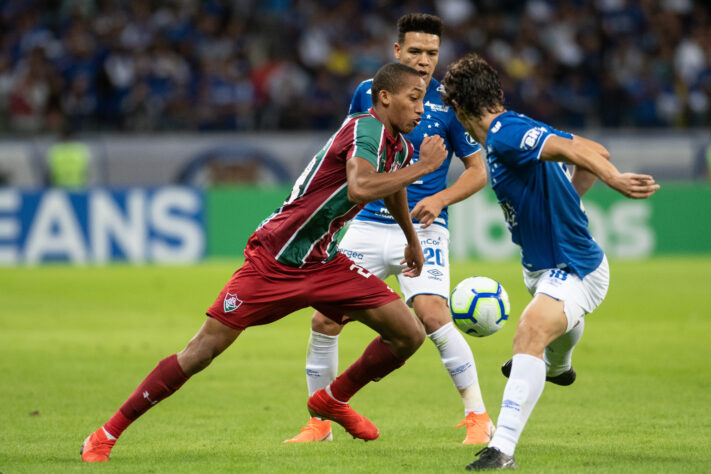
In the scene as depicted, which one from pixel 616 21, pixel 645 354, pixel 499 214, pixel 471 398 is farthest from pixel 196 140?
pixel 471 398

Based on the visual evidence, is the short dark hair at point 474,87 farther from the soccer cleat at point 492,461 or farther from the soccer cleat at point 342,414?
the soccer cleat at point 342,414

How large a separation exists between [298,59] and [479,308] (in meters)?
18.3

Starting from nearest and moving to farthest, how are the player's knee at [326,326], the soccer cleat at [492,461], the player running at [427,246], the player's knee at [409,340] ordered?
the soccer cleat at [492,461]
the player's knee at [409,340]
the player running at [427,246]
the player's knee at [326,326]

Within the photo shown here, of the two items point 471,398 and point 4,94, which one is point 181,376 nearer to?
point 471,398

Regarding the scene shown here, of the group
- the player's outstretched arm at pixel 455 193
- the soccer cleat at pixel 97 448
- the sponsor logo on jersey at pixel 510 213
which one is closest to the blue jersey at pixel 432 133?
the player's outstretched arm at pixel 455 193

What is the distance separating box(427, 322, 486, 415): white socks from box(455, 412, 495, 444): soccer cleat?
65mm

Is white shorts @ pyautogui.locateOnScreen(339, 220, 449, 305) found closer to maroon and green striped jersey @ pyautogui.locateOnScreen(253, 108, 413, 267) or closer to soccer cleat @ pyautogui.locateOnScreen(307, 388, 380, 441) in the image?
soccer cleat @ pyautogui.locateOnScreen(307, 388, 380, 441)

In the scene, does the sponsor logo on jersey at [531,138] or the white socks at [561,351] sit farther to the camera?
the white socks at [561,351]

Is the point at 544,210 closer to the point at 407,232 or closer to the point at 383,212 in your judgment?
the point at 407,232

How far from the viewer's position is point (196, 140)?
72.0 ft

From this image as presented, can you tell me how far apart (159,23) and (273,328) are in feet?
43.5

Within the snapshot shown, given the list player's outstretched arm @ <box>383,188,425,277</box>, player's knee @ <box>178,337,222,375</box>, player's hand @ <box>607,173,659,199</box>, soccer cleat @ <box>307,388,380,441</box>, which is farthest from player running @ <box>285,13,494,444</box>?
player's hand @ <box>607,173,659,199</box>

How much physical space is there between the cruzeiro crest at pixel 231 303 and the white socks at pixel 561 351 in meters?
1.85

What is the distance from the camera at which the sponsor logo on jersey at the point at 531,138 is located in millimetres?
5668
